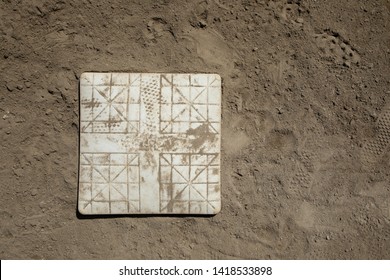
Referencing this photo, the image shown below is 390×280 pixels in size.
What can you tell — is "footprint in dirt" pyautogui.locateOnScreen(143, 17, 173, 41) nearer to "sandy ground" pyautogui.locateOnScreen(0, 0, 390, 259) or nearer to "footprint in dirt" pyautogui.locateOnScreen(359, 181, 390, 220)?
"sandy ground" pyautogui.locateOnScreen(0, 0, 390, 259)

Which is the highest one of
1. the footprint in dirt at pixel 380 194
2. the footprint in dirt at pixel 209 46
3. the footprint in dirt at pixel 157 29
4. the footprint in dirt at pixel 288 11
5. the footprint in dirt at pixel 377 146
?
the footprint in dirt at pixel 288 11

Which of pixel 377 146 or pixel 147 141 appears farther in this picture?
pixel 377 146

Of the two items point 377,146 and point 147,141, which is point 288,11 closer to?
point 377,146

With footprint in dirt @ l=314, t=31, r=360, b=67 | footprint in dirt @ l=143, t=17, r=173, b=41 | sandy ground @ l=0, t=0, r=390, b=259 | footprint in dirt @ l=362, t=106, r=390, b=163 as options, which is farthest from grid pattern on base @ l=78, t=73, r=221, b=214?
footprint in dirt @ l=362, t=106, r=390, b=163

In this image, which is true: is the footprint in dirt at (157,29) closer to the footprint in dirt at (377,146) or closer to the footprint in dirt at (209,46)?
the footprint in dirt at (209,46)

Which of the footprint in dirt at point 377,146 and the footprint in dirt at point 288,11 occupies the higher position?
the footprint in dirt at point 288,11

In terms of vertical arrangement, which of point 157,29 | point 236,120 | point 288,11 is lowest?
point 236,120

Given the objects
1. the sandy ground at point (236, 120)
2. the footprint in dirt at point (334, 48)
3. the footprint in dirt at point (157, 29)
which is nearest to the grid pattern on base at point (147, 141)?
the sandy ground at point (236, 120)

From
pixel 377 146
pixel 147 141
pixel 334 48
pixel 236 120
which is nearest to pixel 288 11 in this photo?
pixel 334 48
